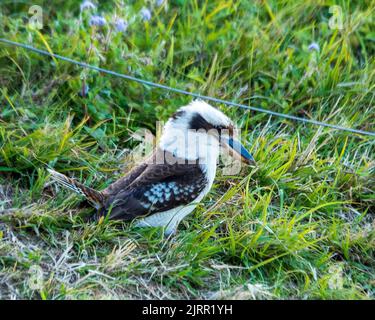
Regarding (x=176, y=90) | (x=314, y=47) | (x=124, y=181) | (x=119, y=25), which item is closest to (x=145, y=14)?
(x=119, y=25)

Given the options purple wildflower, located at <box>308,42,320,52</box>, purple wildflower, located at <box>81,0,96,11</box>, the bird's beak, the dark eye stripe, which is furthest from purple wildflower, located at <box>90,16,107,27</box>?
purple wildflower, located at <box>308,42,320,52</box>

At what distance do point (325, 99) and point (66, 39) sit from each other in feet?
6.59

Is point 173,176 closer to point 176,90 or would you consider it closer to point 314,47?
point 176,90

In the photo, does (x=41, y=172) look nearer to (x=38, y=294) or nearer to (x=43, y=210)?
(x=43, y=210)

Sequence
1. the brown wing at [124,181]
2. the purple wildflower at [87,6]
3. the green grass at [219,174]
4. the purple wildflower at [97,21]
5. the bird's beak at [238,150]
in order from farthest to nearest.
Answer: the purple wildflower at [87,6]
the purple wildflower at [97,21]
the bird's beak at [238,150]
the brown wing at [124,181]
the green grass at [219,174]

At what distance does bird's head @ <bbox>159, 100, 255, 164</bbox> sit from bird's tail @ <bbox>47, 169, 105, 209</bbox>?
533 mm

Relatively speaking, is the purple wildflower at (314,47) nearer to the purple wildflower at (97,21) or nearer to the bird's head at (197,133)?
the bird's head at (197,133)

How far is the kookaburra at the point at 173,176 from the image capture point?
454 centimetres

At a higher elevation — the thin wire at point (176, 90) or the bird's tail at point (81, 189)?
the thin wire at point (176, 90)

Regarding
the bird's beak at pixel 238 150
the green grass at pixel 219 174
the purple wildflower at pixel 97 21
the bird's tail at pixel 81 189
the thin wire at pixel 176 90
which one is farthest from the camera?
the purple wildflower at pixel 97 21

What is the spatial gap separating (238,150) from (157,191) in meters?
0.64

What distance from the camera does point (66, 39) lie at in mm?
5730

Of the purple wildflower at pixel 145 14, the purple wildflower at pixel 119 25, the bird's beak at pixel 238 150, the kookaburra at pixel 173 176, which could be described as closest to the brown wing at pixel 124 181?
the kookaburra at pixel 173 176

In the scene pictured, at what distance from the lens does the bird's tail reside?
450 centimetres
